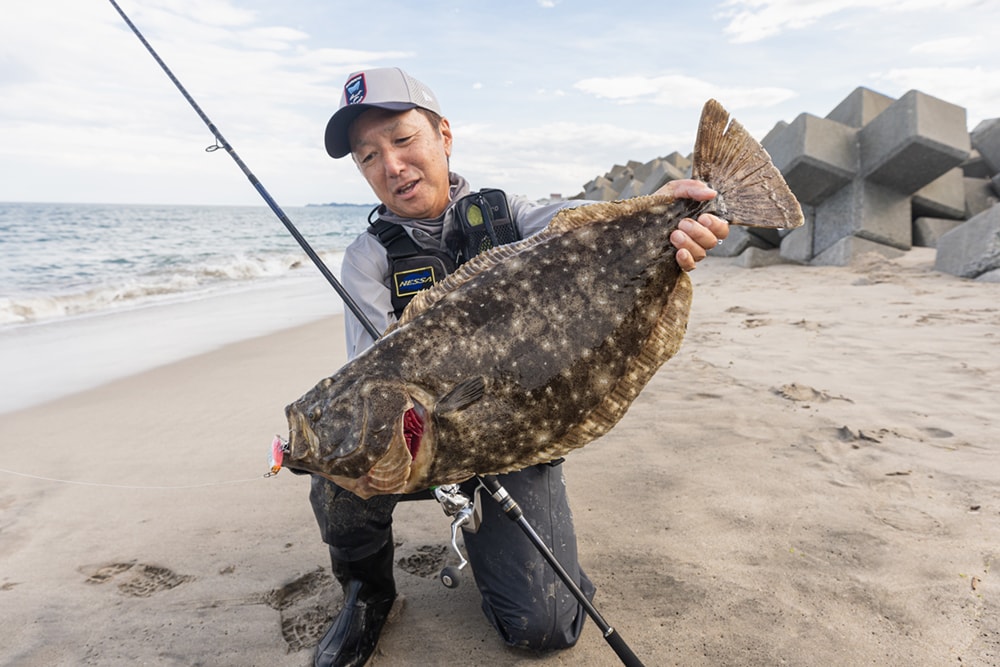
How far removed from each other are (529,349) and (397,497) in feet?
3.93

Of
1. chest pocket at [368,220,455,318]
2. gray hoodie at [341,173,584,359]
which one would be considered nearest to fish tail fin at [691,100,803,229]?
gray hoodie at [341,173,584,359]

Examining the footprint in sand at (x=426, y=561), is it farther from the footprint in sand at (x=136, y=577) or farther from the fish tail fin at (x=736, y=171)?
the fish tail fin at (x=736, y=171)

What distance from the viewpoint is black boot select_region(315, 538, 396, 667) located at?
252 cm

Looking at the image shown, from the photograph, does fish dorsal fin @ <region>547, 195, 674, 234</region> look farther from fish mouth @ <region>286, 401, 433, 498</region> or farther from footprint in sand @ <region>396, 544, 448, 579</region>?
footprint in sand @ <region>396, 544, 448, 579</region>

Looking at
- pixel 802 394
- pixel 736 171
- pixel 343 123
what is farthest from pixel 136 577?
pixel 802 394

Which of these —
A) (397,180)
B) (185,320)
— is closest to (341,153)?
(397,180)

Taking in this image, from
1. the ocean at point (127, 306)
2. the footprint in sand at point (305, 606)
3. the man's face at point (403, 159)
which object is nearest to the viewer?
the footprint in sand at point (305, 606)

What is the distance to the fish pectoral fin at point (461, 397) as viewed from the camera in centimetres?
197

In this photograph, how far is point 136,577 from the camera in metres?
3.19

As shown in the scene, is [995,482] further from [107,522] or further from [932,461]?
[107,522]

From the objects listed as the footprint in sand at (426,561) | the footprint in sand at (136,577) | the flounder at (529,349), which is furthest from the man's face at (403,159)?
the footprint in sand at (136,577)

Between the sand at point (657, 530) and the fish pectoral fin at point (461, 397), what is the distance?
1254mm

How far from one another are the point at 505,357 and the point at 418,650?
145 centimetres

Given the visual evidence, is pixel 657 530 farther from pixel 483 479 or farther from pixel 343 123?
pixel 343 123
